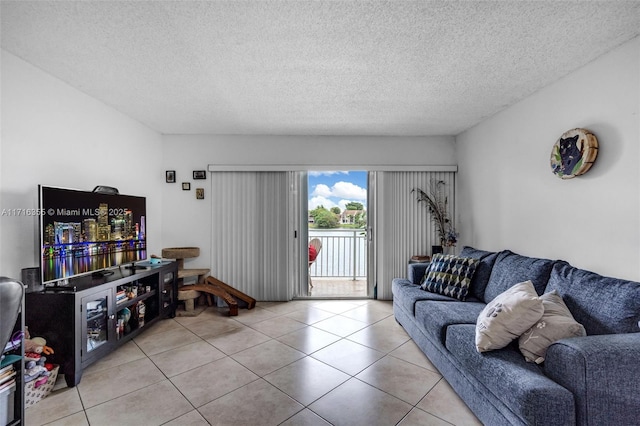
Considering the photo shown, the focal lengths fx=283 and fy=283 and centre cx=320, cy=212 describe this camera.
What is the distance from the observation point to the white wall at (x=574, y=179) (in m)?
1.87

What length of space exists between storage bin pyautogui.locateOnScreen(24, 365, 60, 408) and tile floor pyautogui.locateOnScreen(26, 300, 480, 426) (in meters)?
0.04

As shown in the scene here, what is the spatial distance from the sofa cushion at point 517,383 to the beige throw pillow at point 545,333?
0.06 metres

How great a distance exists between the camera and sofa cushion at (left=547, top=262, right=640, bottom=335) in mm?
1582

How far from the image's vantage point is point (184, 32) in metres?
1.79

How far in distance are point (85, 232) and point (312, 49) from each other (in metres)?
2.41

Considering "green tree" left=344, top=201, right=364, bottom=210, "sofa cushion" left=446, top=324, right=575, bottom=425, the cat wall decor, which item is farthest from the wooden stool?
the cat wall decor

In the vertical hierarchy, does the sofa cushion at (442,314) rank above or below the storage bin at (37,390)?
above

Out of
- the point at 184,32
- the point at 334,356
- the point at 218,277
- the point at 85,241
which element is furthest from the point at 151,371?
the point at 184,32

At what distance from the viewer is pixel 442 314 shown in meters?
2.29

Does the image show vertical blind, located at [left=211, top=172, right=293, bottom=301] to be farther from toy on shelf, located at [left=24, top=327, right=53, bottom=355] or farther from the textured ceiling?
toy on shelf, located at [left=24, top=327, right=53, bottom=355]

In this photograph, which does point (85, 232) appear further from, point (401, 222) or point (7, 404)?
point (401, 222)

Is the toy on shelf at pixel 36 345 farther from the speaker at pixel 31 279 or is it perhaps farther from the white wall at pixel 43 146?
the white wall at pixel 43 146

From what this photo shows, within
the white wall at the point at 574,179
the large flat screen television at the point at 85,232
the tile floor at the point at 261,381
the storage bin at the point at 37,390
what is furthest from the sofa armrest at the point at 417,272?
the storage bin at the point at 37,390

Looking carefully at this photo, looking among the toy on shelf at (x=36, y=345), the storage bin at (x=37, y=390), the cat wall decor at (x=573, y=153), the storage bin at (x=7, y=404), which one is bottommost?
the storage bin at (x=37, y=390)
